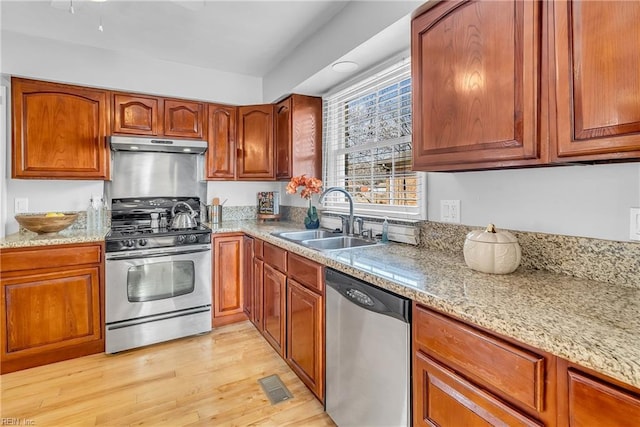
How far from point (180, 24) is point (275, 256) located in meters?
1.79

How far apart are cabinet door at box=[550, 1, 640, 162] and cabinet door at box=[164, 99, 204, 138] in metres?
2.83

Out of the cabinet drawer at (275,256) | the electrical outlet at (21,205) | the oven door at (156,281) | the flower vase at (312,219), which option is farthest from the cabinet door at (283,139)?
the electrical outlet at (21,205)

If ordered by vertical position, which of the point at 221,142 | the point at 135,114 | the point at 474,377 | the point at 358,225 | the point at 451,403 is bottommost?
the point at 451,403

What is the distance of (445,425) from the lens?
41.9 inches

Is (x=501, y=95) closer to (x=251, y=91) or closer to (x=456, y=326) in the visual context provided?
(x=456, y=326)

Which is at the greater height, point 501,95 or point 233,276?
point 501,95

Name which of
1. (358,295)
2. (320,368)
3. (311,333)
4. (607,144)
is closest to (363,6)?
(607,144)

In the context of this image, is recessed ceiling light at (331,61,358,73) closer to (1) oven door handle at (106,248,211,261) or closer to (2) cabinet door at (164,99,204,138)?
(2) cabinet door at (164,99,204,138)

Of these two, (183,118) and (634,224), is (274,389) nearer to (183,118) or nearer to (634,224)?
(634,224)

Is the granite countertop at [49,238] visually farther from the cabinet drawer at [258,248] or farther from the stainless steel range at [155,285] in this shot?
the cabinet drawer at [258,248]

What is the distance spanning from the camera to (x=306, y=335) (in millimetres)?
1898

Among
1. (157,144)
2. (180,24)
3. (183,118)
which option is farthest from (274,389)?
(180,24)

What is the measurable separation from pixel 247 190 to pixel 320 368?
7.61 ft

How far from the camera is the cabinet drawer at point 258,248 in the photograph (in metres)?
2.54
